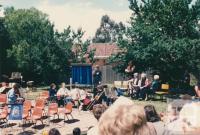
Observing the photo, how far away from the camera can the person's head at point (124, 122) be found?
272 centimetres

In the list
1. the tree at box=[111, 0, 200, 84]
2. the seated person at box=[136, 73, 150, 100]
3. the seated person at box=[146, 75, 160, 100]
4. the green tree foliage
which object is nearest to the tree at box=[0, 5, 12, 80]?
the green tree foliage

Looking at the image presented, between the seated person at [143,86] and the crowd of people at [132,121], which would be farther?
the seated person at [143,86]

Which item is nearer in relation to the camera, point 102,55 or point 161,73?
point 161,73

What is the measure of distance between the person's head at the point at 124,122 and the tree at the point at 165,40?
2592cm

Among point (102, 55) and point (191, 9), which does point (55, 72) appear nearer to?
point (191, 9)

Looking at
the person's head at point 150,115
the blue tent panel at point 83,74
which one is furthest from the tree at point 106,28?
the person's head at point 150,115

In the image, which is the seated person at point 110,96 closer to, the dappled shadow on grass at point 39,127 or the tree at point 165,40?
the dappled shadow on grass at point 39,127

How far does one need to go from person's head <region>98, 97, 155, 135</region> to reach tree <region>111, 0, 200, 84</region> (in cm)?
2592

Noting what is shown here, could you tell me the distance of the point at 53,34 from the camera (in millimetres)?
41094

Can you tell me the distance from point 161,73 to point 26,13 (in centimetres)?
5696

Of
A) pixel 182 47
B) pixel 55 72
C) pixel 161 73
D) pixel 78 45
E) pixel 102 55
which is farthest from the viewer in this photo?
pixel 102 55

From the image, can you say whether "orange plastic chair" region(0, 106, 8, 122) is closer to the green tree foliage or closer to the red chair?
the red chair

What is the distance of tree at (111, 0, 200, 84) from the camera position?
2874 centimetres

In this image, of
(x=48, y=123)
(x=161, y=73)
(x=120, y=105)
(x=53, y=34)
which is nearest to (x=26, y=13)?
(x=53, y=34)
